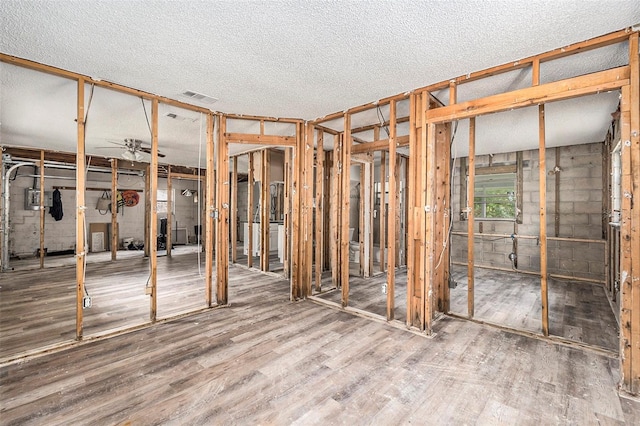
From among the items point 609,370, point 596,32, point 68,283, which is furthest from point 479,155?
point 68,283

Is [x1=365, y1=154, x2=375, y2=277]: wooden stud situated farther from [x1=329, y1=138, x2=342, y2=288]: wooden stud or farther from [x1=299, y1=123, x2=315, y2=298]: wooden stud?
[x1=299, y1=123, x2=315, y2=298]: wooden stud

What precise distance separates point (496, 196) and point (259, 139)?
5.65 meters

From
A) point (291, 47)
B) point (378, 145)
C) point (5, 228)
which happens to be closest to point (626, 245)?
point (378, 145)

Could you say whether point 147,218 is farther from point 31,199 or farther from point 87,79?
point 87,79

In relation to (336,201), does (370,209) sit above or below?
below

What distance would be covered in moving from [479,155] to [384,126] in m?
3.59

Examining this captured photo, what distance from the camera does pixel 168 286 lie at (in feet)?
16.0

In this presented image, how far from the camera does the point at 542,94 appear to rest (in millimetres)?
2441

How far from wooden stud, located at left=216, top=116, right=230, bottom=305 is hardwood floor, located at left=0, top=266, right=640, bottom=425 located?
0.71m

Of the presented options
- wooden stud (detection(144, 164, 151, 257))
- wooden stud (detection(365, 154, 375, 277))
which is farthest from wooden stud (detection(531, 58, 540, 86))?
wooden stud (detection(144, 164, 151, 257))

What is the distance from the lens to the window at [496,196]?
6.51m

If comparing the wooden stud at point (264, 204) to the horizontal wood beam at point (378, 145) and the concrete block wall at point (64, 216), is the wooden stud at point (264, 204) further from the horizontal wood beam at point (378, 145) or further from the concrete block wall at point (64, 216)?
the concrete block wall at point (64, 216)

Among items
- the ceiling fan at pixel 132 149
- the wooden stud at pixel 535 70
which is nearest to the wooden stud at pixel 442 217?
the wooden stud at pixel 535 70

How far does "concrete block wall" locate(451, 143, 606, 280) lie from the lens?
18.1 ft
